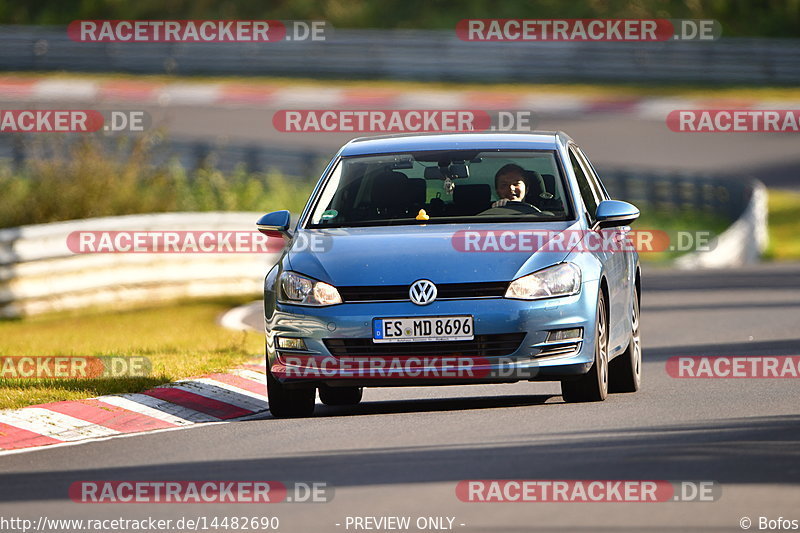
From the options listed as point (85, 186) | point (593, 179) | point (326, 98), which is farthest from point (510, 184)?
point (326, 98)

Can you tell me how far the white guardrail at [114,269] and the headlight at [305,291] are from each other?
8425 mm

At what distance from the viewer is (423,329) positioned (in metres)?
9.99

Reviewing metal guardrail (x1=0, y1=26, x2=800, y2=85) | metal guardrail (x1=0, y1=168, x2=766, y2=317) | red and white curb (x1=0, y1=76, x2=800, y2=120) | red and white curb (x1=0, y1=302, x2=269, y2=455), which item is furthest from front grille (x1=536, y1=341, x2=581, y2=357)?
metal guardrail (x1=0, y1=26, x2=800, y2=85)

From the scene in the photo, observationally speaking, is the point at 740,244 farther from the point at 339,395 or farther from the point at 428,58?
the point at 428,58

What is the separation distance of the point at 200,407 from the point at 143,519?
401 cm

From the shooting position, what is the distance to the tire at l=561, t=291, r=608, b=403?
413 inches

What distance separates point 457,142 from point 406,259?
1.74 meters

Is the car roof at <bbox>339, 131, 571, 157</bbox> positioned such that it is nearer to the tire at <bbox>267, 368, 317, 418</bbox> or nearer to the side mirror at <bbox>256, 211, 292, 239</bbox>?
the side mirror at <bbox>256, 211, 292, 239</bbox>

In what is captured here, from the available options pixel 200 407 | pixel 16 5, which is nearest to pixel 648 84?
pixel 16 5

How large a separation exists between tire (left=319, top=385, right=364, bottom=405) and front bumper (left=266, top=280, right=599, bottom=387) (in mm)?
1385

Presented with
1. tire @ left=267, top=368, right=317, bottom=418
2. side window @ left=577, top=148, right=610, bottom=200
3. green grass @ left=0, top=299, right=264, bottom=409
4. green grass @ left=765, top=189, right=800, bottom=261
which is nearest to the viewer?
tire @ left=267, top=368, right=317, bottom=418

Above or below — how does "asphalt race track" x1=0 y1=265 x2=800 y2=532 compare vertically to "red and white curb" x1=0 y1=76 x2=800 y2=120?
below

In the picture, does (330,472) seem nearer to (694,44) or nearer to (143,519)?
(143,519)

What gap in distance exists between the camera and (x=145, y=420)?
35.7 ft
